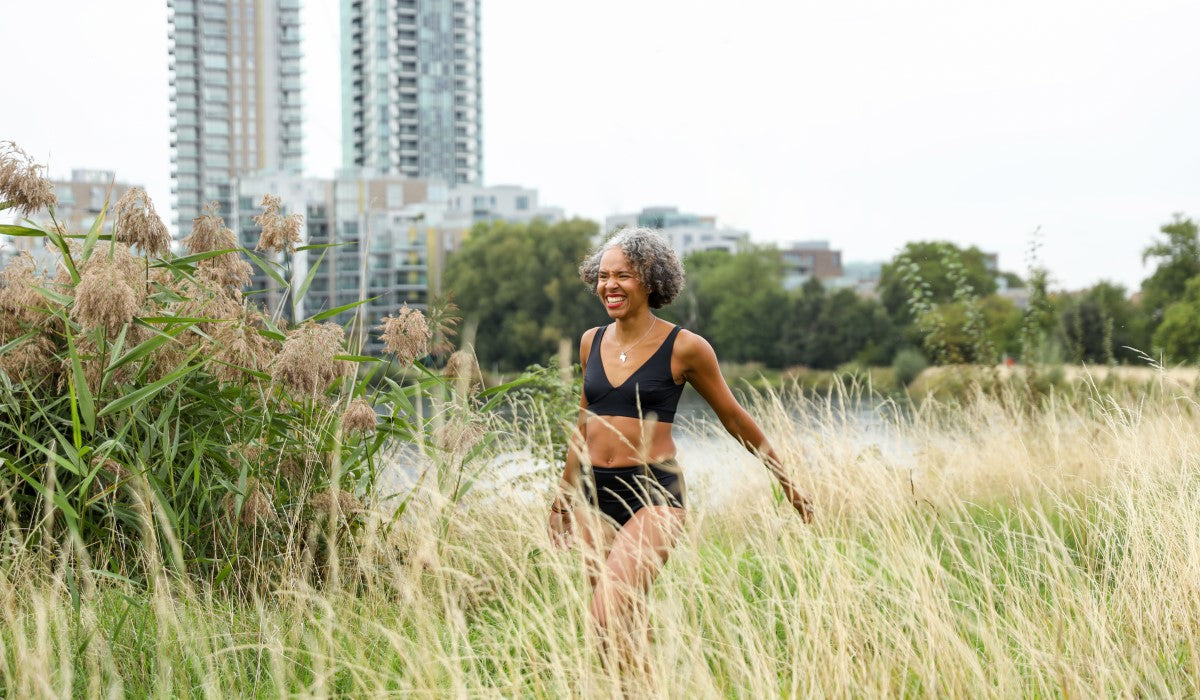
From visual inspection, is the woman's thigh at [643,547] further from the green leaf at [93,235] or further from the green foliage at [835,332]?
the green foliage at [835,332]

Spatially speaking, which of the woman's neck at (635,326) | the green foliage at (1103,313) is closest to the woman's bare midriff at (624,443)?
the woman's neck at (635,326)

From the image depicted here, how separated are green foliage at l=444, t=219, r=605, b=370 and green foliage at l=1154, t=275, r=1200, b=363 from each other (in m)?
22.1

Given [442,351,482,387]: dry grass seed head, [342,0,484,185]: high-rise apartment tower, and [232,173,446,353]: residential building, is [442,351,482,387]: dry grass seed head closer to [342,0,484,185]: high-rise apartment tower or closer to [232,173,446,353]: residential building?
[232,173,446,353]: residential building

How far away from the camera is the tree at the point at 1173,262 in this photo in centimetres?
4261

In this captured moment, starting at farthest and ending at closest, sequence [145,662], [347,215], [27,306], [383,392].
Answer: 1. [347,215]
2. [383,392]
3. [27,306]
4. [145,662]

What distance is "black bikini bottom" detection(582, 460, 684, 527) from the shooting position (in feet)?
11.2

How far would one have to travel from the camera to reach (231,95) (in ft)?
388

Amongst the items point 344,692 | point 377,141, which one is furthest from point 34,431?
point 377,141

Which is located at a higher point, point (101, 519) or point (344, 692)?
point (101, 519)

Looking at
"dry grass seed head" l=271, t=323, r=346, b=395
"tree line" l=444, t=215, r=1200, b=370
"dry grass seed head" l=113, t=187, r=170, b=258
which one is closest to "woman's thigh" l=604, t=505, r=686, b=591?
"dry grass seed head" l=271, t=323, r=346, b=395

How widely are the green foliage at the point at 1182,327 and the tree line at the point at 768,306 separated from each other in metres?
0.08

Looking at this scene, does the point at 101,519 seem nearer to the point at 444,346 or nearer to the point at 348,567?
the point at 348,567

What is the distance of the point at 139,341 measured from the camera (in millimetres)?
4203

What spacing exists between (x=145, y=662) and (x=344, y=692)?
69cm
